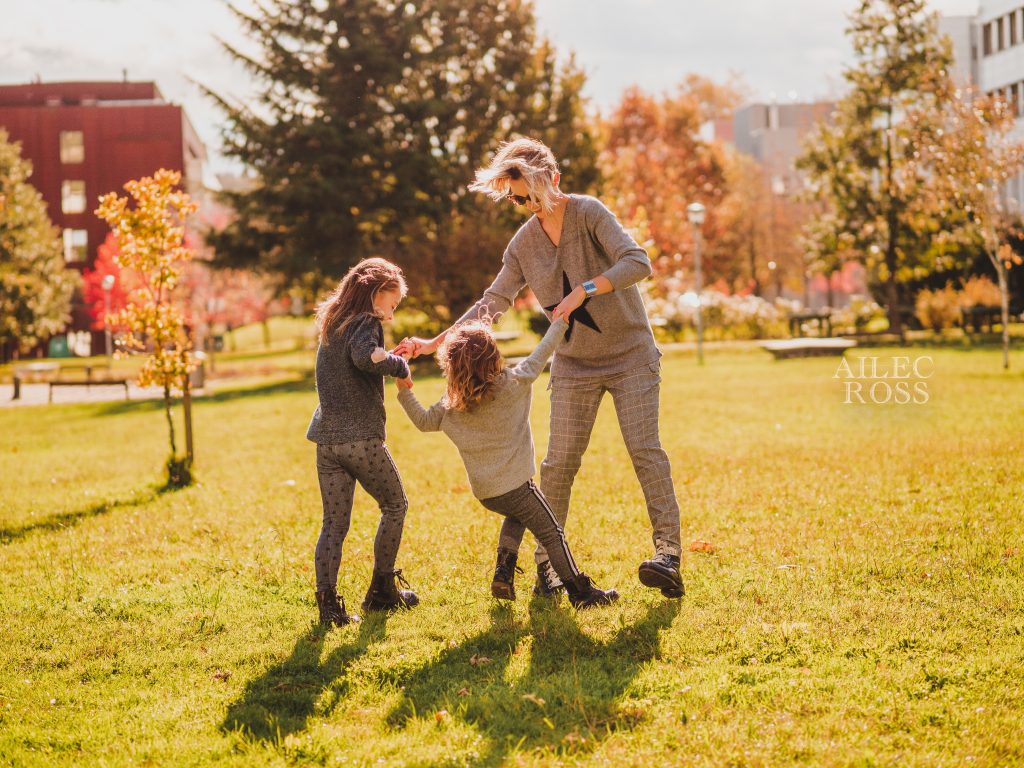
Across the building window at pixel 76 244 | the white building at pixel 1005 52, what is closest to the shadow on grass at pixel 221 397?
the white building at pixel 1005 52

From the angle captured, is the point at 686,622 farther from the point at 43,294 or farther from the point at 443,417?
the point at 43,294

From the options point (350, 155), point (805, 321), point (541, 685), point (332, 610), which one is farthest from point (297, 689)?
point (805, 321)

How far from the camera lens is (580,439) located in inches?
212

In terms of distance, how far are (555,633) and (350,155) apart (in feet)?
91.8

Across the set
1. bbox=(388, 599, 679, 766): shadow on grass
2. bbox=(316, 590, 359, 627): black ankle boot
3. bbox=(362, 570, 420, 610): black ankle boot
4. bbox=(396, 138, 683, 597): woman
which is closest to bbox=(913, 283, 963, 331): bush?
bbox=(396, 138, 683, 597): woman

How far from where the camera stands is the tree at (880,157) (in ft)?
107

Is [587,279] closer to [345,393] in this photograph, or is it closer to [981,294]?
[345,393]

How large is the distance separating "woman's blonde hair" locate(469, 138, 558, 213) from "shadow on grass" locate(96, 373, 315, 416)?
1821 centimetres

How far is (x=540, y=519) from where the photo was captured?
16.7 feet

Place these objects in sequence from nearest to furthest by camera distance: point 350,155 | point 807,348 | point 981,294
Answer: point 807,348 → point 350,155 → point 981,294

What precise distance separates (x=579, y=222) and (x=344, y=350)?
1.33 meters

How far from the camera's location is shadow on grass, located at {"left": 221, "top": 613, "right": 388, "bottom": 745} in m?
3.85

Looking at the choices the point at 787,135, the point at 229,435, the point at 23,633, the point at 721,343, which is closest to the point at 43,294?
the point at 721,343

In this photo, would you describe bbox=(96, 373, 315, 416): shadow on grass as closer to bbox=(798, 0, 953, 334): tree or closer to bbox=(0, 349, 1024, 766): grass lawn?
bbox=(0, 349, 1024, 766): grass lawn
